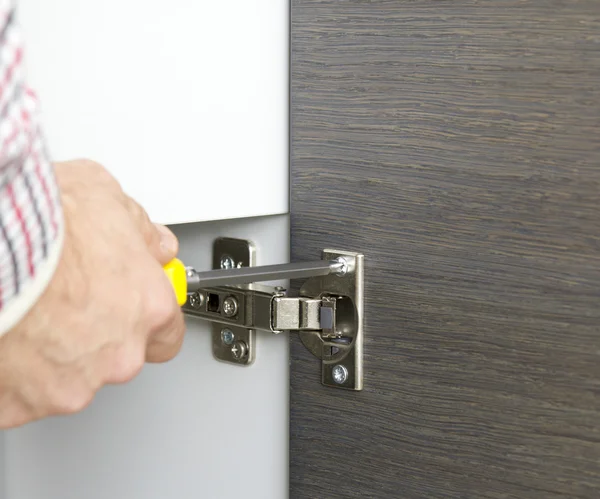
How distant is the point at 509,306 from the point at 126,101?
236mm

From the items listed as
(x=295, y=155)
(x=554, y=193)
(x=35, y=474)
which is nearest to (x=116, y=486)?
(x=35, y=474)

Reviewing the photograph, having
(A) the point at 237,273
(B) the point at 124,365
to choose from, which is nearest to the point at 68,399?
(B) the point at 124,365

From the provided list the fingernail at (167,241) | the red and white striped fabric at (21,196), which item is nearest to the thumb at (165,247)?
the fingernail at (167,241)

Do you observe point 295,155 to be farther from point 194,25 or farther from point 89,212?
point 89,212

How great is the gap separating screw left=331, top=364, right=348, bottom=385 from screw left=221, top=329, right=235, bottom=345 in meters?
0.10

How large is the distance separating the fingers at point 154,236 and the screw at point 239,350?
194mm

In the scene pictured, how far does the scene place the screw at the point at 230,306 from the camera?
604mm

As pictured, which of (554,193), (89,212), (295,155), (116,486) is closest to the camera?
(89,212)

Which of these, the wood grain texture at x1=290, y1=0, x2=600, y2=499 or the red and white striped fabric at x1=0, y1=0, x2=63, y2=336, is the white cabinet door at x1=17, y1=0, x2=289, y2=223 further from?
the red and white striped fabric at x1=0, y1=0, x2=63, y2=336

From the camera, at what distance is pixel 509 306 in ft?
1.59

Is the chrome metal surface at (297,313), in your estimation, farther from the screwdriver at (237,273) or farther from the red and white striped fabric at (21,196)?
the red and white striped fabric at (21,196)

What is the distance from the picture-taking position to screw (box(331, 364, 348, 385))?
0.56 m

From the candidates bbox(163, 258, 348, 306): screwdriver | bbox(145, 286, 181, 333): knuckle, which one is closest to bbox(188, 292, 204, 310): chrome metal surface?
bbox(163, 258, 348, 306): screwdriver

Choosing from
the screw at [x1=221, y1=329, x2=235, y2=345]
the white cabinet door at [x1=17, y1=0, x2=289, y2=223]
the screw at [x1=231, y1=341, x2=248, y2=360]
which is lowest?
the screw at [x1=231, y1=341, x2=248, y2=360]
